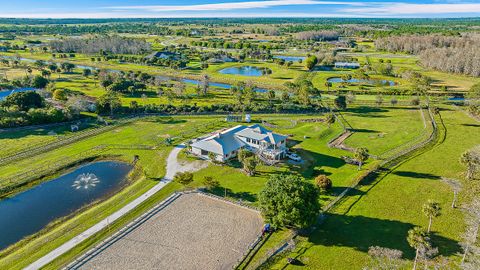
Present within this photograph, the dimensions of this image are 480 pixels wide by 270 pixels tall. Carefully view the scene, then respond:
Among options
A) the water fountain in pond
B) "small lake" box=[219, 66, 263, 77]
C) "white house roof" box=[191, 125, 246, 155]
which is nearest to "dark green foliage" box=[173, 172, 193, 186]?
"white house roof" box=[191, 125, 246, 155]

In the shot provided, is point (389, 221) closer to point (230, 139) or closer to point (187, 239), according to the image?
point (187, 239)

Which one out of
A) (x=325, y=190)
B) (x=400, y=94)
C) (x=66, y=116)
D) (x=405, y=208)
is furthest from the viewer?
(x=400, y=94)

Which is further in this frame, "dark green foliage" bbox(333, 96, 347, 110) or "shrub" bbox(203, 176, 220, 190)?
"dark green foliage" bbox(333, 96, 347, 110)

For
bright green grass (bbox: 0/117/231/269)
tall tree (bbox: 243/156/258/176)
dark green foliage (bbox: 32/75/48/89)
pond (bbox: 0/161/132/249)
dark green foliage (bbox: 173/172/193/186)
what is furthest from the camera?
dark green foliage (bbox: 32/75/48/89)

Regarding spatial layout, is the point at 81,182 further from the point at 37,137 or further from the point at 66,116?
the point at 66,116

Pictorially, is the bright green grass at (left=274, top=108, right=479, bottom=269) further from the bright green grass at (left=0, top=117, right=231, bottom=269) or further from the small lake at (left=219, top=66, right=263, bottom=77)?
the small lake at (left=219, top=66, right=263, bottom=77)

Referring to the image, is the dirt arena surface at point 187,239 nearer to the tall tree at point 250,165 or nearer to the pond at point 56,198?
the tall tree at point 250,165

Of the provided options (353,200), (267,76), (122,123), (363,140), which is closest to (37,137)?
(122,123)
